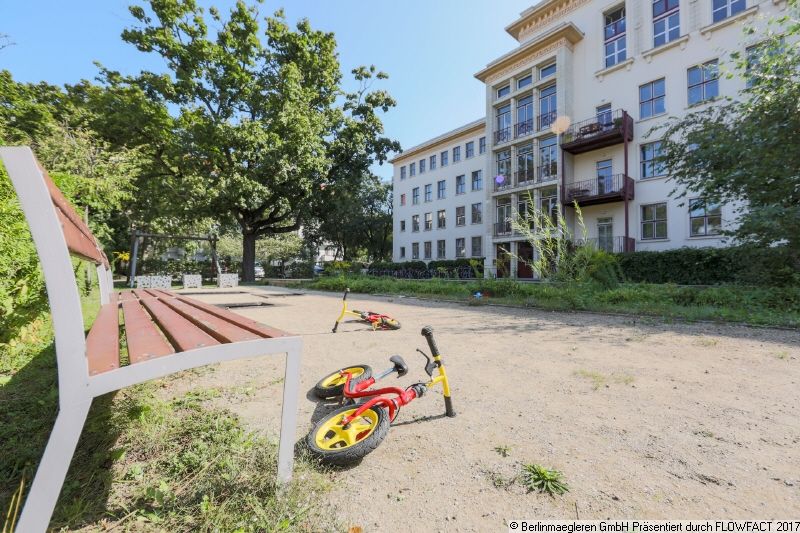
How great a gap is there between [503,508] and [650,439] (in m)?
1.29

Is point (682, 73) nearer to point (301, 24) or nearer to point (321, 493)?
point (301, 24)

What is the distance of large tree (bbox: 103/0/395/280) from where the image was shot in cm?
1825

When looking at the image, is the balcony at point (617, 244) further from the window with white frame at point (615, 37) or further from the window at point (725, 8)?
the window at point (725, 8)

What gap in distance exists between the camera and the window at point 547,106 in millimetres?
22500

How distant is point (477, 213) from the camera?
100ft

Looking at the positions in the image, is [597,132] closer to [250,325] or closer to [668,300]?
[668,300]

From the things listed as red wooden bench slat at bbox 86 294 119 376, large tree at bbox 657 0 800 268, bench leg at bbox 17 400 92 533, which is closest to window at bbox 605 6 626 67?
large tree at bbox 657 0 800 268

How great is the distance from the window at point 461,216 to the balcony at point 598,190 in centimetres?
1109

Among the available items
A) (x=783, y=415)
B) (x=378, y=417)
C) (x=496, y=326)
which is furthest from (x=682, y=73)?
(x=378, y=417)

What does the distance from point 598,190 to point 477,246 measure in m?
11.3

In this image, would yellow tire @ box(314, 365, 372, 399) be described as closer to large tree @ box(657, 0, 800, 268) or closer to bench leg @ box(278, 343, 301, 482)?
bench leg @ box(278, 343, 301, 482)

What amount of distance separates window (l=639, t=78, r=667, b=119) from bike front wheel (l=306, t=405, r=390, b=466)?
76.1 ft

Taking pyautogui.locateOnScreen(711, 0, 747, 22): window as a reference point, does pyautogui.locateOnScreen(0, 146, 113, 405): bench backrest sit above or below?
below

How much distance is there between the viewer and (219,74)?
65.2 feet
